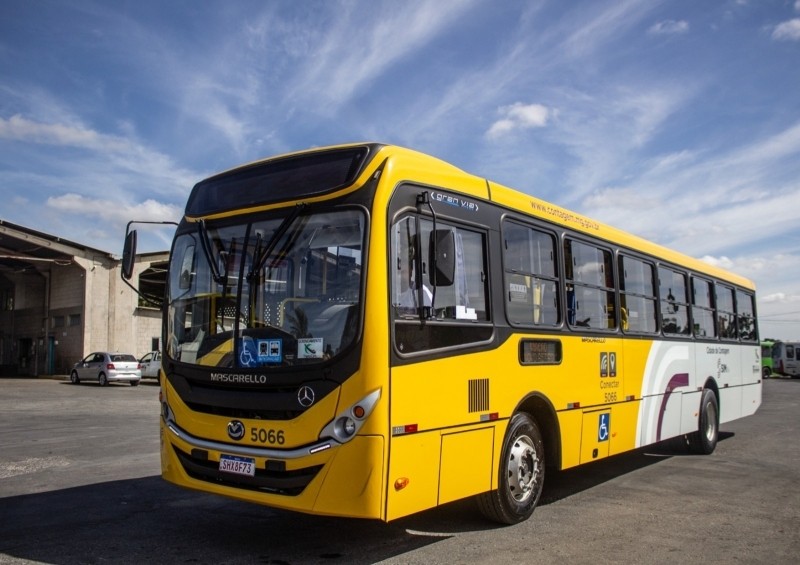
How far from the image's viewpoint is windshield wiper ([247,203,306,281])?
5.45 m

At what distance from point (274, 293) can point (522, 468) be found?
2.85 m

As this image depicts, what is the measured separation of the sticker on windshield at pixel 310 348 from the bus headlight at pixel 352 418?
1.50ft

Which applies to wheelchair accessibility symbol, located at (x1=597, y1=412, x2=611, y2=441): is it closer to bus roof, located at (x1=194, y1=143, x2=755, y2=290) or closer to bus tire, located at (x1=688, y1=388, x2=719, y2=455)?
bus roof, located at (x1=194, y1=143, x2=755, y2=290)

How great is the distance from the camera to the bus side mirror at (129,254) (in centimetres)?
649

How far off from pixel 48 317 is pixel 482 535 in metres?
41.2

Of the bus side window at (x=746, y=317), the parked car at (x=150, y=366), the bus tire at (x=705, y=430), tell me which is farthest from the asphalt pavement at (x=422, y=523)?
the parked car at (x=150, y=366)

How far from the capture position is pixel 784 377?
5194 centimetres

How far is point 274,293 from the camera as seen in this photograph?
546 cm

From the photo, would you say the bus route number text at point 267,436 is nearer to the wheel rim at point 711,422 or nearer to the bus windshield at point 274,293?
the bus windshield at point 274,293

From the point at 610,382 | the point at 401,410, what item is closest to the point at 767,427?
the point at 610,382

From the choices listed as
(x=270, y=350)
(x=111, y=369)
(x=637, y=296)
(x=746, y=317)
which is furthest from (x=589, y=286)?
(x=111, y=369)

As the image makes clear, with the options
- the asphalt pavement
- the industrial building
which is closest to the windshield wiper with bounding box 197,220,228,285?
the asphalt pavement

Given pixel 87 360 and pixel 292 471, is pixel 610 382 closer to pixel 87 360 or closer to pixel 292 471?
pixel 292 471

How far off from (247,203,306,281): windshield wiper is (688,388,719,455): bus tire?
8321 mm
